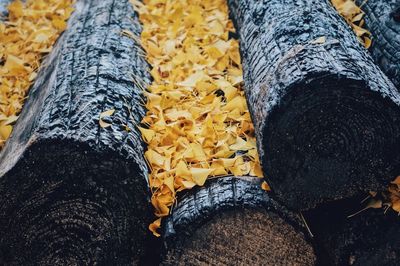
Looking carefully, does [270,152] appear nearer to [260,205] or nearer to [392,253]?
[260,205]

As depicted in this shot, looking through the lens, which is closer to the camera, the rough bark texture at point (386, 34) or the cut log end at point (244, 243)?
the cut log end at point (244, 243)

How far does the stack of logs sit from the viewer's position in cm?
146

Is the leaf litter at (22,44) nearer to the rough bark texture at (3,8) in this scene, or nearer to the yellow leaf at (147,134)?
the rough bark texture at (3,8)

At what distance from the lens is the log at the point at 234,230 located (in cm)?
Answer: 155

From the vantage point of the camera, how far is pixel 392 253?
154 cm

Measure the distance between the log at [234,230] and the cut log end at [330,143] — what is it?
0.09 meters

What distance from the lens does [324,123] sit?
1460 millimetres

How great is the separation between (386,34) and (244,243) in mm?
1214

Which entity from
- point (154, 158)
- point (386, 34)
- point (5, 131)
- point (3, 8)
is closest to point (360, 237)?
point (154, 158)

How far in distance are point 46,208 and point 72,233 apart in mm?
136

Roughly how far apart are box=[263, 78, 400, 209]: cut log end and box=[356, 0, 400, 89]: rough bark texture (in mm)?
450

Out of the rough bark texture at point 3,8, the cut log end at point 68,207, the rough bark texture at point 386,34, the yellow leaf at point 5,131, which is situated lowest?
the rough bark texture at point 3,8

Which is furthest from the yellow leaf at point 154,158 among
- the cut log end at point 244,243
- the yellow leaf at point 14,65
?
the yellow leaf at point 14,65

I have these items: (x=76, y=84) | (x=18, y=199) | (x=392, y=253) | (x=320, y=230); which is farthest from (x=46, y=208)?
(x=392, y=253)
